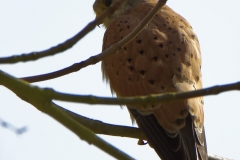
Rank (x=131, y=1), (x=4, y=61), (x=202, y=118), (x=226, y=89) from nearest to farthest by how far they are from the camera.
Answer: (x=226, y=89)
(x=4, y=61)
(x=202, y=118)
(x=131, y=1)

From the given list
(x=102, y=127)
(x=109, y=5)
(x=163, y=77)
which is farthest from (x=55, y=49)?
(x=109, y=5)

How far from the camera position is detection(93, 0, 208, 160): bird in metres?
4.88

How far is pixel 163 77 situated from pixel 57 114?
2929mm

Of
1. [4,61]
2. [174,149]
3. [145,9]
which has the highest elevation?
[145,9]

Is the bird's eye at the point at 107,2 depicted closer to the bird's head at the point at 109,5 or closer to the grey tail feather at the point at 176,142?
the bird's head at the point at 109,5

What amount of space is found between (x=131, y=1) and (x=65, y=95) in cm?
473

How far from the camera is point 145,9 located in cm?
645

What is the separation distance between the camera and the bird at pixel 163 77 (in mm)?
4879

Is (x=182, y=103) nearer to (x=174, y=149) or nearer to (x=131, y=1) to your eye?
(x=174, y=149)

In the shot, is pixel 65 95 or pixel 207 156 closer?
pixel 65 95

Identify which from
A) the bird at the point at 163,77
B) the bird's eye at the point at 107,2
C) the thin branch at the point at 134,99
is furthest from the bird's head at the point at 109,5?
the thin branch at the point at 134,99

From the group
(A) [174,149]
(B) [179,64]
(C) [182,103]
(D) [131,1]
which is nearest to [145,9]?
(D) [131,1]

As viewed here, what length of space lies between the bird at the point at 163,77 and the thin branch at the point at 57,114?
2317mm

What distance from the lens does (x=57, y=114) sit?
2.41m
